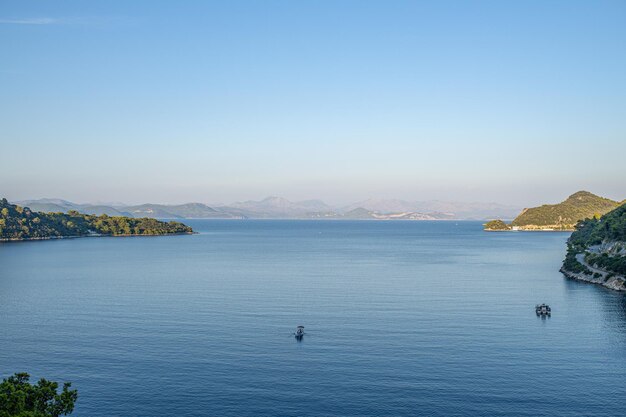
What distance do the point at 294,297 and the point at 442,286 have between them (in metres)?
35.3

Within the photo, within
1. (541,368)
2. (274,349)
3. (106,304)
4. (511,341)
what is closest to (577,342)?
(511,341)

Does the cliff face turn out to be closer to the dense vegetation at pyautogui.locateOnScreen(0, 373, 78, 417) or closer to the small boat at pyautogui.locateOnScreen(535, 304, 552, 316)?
the small boat at pyautogui.locateOnScreen(535, 304, 552, 316)

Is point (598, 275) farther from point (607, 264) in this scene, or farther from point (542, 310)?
point (542, 310)

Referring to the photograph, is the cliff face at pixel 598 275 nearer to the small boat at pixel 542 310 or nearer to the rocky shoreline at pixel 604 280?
the rocky shoreline at pixel 604 280

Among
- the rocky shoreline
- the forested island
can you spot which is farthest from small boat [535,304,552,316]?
the forested island

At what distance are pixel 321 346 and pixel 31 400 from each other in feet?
131

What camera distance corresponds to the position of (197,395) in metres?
57.1

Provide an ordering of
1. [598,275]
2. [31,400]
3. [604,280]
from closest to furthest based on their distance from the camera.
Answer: [31,400] → [604,280] → [598,275]

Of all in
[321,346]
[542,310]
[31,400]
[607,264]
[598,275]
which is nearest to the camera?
[31,400]

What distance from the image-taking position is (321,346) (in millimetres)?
75625

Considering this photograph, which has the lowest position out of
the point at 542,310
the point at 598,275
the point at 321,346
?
the point at 321,346

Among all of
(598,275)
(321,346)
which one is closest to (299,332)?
(321,346)

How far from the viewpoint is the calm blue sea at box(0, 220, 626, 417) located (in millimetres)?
55906

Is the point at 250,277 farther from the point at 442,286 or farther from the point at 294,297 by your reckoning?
the point at 442,286
